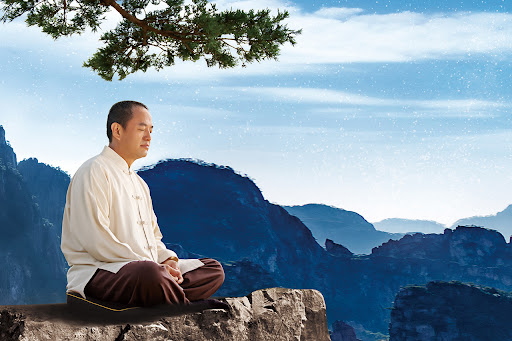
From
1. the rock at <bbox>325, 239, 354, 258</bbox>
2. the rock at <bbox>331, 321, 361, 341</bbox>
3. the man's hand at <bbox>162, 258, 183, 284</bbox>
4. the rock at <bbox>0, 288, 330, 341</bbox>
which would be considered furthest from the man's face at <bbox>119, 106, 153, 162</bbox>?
the rock at <bbox>325, 239, 354, 258</bbox>

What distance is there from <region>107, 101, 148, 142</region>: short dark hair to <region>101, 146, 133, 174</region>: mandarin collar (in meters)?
0.12

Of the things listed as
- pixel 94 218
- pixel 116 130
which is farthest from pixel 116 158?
pixel 94 218

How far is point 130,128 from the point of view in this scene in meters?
2.91

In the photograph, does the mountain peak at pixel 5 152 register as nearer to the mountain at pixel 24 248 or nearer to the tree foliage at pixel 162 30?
the mountain at pixel 24 248

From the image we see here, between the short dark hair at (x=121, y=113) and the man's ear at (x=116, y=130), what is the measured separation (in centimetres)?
2

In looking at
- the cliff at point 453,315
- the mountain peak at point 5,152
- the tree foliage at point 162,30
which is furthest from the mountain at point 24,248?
the tree foliage at point 162,30

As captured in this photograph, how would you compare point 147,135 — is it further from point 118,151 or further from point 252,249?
point 252,249

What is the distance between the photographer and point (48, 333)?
2404 mm

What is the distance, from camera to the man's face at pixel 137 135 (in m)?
2.91

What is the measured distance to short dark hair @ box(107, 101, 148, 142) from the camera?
9.53 ft

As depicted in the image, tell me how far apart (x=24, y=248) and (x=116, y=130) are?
36.2 metres

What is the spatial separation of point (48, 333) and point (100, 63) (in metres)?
3.53

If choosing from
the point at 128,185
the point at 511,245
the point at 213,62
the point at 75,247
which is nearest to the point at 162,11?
the point at 213,62

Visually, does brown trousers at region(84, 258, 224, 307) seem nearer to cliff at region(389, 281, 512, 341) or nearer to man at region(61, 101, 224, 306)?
man at region(61, 101, 224, 306)
